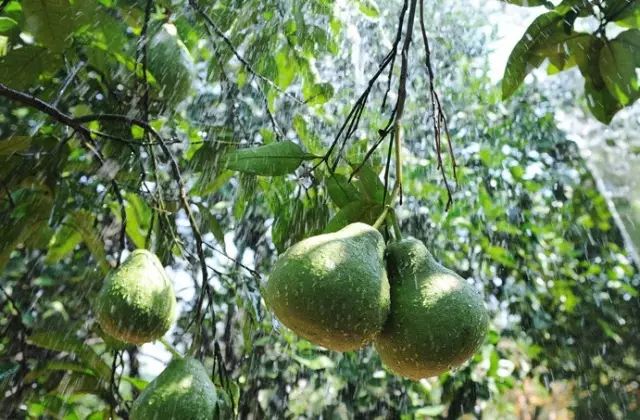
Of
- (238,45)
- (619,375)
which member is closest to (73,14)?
(238,45)

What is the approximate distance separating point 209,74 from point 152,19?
0.24 m

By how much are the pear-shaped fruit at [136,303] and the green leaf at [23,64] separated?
54cm

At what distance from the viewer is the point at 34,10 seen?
110 cm

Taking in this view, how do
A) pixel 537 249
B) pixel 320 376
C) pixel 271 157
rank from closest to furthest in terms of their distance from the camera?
pixel 271 157 < pixel 320 376 < pixel 537 249

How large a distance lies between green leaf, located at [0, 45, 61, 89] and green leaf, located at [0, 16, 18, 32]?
143mm

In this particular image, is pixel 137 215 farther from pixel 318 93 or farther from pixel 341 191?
pixel 341 191

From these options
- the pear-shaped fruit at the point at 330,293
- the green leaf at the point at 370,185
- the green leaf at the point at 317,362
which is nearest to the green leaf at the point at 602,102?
the green leaf at the point at 370,185

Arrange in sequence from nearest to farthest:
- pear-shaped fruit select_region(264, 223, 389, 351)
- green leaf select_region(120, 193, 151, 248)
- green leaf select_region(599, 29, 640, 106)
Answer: pear-shaped fruit select_region(264, 223, 389, 351) → green leaf select_region(599, 29, 640, 106) → green leaf select_region(120, 193, 151, 248)

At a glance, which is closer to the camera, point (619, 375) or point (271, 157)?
point (271, 157)

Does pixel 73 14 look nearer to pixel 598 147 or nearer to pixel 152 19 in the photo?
pixel 152 19

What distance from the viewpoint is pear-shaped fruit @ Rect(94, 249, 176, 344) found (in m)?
0.91

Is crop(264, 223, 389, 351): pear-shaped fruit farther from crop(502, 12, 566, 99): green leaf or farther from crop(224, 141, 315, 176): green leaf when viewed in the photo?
crop(502, 12, 566, 99): green leaf

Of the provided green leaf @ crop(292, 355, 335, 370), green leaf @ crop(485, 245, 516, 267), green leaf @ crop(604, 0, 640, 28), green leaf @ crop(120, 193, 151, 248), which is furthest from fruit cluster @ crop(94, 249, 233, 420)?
green leaf @ crop(485, 245, 516, 267)

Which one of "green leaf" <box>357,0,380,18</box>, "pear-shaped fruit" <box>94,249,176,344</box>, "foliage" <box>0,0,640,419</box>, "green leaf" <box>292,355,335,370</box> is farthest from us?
"green leaf" <box>292,355,335,370</box>
